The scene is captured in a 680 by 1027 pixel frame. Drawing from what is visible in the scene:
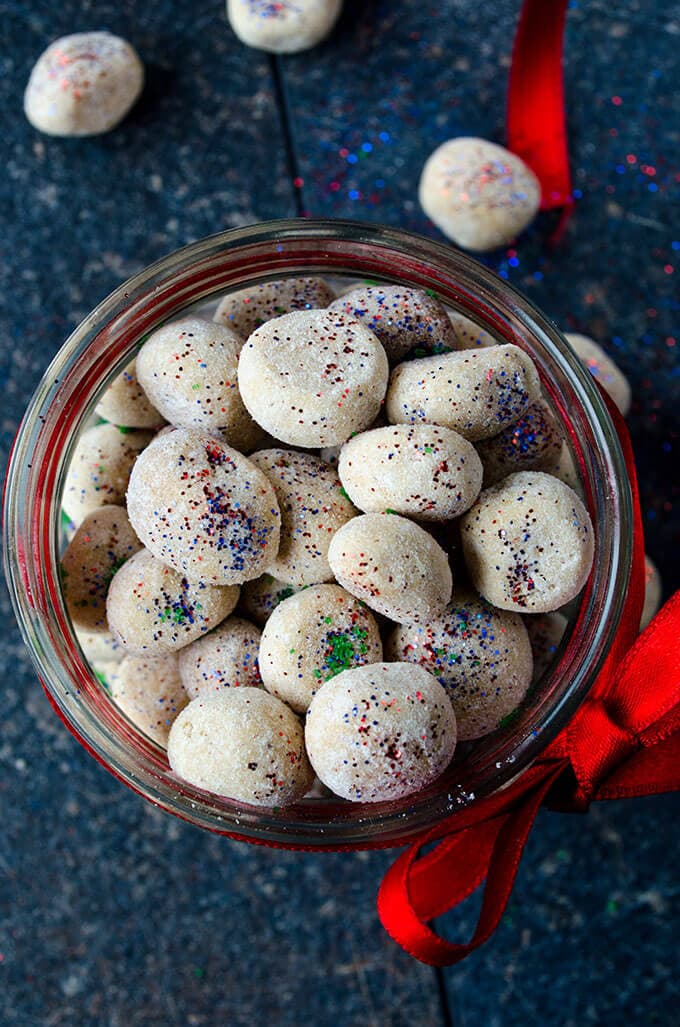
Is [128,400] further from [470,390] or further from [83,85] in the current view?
[83,85]

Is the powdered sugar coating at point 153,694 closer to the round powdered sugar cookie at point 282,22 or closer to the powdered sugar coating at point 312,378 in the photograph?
the powdered sugar coating at point 312,378

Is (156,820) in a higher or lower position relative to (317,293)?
lower

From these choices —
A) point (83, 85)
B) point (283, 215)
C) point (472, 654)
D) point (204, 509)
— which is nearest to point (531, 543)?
point (472, 654)

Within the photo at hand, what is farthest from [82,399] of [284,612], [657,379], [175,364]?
[657,379]

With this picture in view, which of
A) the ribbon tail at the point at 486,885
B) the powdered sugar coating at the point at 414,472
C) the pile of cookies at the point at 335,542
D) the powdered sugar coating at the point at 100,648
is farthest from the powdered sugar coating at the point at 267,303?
the ribbon tail at the point at 486,885

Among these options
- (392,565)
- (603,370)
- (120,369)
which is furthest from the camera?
(603,370)

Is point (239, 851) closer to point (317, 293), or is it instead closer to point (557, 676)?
Answer: point (557, 676)
